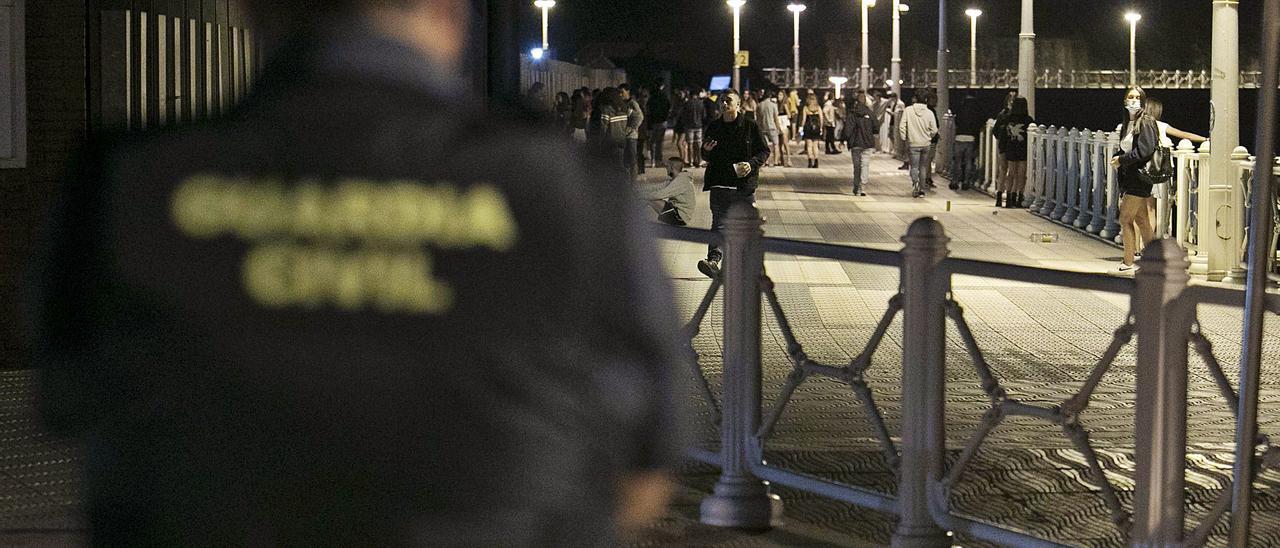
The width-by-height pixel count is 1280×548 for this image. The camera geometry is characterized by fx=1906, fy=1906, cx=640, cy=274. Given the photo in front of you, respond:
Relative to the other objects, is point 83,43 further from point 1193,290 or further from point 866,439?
point 1193,290

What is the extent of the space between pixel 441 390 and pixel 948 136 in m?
35.1

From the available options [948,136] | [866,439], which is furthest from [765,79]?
[866,439]

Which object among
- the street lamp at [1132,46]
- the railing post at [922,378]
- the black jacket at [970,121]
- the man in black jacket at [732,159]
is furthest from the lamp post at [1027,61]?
the street lamp at [1132,46]

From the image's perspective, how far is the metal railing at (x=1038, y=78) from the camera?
125125mm

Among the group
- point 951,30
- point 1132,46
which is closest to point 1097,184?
point 1132,46

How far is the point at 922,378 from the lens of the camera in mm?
6113

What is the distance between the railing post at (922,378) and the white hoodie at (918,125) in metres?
23.9

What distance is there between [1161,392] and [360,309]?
366 cm

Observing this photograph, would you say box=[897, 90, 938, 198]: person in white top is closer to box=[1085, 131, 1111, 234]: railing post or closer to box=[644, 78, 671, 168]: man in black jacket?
box=[1085, 131, 1111, 234]: railing post

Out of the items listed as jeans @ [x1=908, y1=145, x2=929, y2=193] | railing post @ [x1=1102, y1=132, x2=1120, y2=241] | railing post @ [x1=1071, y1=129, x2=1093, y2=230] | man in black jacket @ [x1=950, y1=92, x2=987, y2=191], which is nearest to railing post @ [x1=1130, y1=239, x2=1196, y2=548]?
railing post @ [x1=1102, y1=132, x2=1120, y2=241]

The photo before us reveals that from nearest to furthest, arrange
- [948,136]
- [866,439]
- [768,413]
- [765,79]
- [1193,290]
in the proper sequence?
1. [1193,290]
2. [768,413]
3. [866,439]
4. [948,136]
5. [765,79]

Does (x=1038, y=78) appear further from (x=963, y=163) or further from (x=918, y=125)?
(x=918, y=125)

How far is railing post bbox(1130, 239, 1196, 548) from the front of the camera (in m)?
5.22

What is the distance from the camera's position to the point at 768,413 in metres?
6.95
